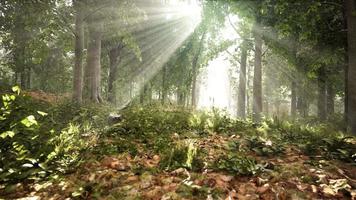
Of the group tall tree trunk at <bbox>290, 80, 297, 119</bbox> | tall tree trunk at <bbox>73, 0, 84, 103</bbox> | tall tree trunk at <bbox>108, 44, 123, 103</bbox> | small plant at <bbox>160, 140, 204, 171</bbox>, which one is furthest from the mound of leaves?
tall tree trunk at <bbox>108, 44, 123, 103</bbox>

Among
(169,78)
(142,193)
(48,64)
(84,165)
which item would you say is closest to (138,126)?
(84,165)

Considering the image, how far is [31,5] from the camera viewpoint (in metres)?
10.8

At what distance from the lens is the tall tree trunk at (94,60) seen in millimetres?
→ 14688

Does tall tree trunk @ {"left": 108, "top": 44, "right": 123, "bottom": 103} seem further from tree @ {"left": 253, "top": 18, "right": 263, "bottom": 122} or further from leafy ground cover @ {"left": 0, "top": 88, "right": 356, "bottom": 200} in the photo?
leafy ground cover @ {"left": 0, "top": 88, "right": 356, "bottom": 200}

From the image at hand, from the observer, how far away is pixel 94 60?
15.8 metres

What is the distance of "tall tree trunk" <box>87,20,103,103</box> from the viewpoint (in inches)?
578

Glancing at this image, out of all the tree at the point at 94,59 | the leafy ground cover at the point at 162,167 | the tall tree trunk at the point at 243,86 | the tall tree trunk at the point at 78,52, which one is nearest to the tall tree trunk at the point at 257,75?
the leafy ground cover at the point at 162,167

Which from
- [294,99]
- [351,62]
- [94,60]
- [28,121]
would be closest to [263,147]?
[28,121]

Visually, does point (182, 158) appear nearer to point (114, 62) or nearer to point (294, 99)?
point (294, 99)

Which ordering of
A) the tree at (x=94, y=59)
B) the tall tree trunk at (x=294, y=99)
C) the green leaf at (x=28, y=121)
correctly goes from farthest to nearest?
the tall tree trunk at (x=294, y=99), the tree at (x=94, y=59), the green leaf at (x=28, y=121)

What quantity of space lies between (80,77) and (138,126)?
680cm

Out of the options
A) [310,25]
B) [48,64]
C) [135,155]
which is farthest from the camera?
[48,64]

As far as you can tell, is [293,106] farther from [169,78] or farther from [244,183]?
[244,183]

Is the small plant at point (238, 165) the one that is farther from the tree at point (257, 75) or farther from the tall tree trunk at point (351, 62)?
the tree at point (257, 75)
